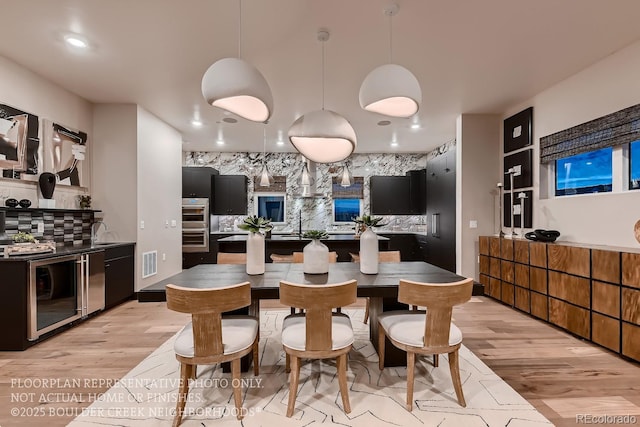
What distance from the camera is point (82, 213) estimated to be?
4309 millimetres

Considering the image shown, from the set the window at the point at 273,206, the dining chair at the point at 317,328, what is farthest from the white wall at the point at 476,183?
the window at the point at 273,206

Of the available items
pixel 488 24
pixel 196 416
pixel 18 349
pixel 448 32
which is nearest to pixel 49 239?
pixel 18 349

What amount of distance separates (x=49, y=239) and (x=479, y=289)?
4694 millimetres

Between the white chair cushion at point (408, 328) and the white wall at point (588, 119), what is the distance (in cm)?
239

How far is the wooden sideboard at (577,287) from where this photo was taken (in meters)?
2.59

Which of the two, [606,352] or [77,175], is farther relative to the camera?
[77,175]

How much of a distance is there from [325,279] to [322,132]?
1073mm

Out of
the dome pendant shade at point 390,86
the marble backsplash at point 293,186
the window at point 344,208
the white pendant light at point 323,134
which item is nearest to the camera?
the dome pendant shade at point 390,86

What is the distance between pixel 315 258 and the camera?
2.48 meters

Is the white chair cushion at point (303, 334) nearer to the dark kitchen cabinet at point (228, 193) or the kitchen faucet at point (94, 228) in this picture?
the kitchen faucet at point (94, 228)

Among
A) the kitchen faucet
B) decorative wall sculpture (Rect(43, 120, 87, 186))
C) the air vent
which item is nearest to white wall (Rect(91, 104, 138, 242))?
the kitchen faucet

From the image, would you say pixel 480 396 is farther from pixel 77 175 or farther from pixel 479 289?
pixel 77 175

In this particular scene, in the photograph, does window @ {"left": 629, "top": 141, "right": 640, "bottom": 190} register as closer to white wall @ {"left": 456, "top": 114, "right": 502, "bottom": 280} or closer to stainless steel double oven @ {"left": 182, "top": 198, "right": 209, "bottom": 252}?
white wall @ {"left": 456, "top": 114, "right": 502, "bottom": 280}

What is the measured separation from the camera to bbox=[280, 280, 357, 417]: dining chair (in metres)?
1.80
